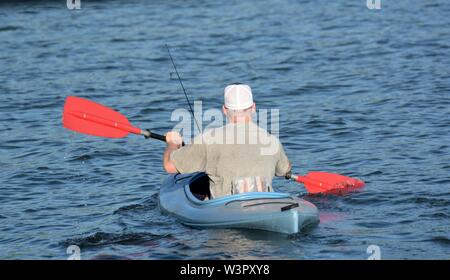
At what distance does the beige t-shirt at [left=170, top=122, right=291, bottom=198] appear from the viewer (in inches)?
309

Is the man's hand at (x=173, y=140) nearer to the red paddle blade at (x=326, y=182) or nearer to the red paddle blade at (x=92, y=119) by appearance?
the red paddle blade at (x=92, y=119)

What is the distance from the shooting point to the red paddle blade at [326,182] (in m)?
9.35

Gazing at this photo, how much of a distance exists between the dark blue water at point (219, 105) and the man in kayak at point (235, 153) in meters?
0.40

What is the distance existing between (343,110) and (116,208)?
435 cm

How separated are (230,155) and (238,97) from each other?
457 mm

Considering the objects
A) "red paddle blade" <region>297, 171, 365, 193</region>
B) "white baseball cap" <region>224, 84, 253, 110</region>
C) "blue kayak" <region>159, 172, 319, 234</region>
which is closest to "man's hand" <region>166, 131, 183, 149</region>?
"blue kayak" <region>159, 172, 319, 234</region>

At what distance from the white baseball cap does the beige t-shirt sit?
0.45 feet

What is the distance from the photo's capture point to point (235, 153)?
26.0ft

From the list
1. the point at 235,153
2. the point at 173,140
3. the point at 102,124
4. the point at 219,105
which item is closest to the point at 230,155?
the point at 235,153

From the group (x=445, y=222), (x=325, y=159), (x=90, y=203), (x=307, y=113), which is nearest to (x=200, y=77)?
(x=307, y=113)

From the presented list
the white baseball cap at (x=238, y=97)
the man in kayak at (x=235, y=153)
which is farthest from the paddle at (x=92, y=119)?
the white baseball cap at (x=238, y=97)

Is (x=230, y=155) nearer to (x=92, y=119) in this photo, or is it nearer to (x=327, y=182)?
(x=327, y=182)

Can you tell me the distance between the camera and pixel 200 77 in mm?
14773
